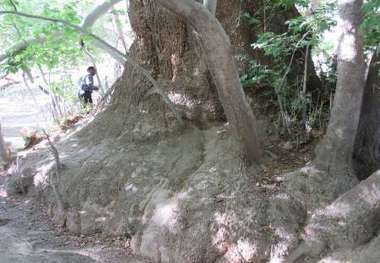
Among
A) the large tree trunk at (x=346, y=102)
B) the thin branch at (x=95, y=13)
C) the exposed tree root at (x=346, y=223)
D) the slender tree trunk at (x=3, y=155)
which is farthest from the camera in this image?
the slender tree trunk at (x=3, y=155)

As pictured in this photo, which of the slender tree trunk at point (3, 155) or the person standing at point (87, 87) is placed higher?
the person standing at point (87, 87)

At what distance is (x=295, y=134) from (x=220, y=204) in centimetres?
180

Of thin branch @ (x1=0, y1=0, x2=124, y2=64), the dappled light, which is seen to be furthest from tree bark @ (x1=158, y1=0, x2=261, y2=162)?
thin branch @ (x1=0, y1=0, x2=124, y2=64)

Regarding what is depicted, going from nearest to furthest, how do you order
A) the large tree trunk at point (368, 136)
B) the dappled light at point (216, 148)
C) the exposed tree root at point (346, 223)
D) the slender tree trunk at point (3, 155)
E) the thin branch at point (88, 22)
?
the exposed tree root at point (346, 223) → the dappled light at point (216, 148) → the large tree trunk at point (368, 136) → the thin branch at point (88, 22) → the slender tree trunk at point (3, 155)

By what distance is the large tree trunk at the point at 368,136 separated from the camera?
6027 mm

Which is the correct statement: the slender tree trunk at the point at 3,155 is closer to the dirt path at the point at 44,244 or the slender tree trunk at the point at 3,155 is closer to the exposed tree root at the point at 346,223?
the dirt path at the point at 44,244

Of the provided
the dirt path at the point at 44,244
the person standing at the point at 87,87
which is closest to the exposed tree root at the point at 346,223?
the dirt path at the point at 44,244

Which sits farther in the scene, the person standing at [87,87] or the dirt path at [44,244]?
the person standing at [87,87]

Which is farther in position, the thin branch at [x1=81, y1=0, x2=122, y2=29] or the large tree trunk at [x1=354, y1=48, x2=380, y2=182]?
the thin branch at [x1=81, y1=0, x2=122, y2=29]

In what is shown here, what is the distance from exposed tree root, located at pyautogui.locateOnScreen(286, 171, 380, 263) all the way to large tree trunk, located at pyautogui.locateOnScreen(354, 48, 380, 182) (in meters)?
1.37

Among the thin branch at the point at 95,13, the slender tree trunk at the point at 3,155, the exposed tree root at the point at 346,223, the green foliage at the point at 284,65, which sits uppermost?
the thin branch at the point at 95,13

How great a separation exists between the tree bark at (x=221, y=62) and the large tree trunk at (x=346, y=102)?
1091 millimetres

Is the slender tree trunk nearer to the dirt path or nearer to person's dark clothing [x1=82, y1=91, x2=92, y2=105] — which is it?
person's dark clothing [x1=82, y1=91, x2=92, y2=105]

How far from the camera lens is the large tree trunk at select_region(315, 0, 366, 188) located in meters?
5.12
